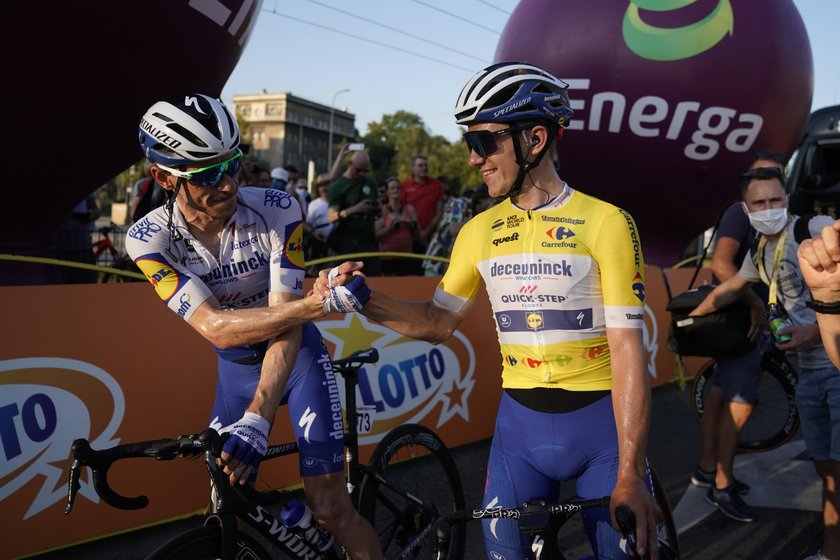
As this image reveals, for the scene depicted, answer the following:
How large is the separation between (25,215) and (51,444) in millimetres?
3389

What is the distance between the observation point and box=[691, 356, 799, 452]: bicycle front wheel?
5.84m

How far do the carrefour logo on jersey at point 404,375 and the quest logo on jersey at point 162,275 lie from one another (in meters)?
2.38

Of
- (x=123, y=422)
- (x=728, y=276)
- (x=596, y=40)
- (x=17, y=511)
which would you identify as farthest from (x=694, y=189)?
(x=17, y=511)

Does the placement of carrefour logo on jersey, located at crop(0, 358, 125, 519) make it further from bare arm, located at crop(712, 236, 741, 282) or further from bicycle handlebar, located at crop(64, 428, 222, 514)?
bare arm, located at crop(712, 236, 741, 282)

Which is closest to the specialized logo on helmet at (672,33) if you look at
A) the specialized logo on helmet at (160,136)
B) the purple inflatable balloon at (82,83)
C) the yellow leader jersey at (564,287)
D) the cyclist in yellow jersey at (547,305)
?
the purple inflatable balloon at (82,83)

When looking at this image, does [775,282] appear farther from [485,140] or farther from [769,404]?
[769,404]

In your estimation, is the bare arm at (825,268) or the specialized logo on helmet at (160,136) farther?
the specialized logo on helmet at (160,136)

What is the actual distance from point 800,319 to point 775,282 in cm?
26

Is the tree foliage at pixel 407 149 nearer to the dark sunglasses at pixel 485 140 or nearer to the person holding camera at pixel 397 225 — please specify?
the person holding camera at pixel 397 225

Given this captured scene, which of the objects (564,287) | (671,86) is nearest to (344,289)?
(564,287)

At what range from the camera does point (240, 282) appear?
10.3 feet

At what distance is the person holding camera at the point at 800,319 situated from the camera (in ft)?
12.8

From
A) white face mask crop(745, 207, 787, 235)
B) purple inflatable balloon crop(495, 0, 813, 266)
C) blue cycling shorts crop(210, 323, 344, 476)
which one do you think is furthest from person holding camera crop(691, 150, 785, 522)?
purple inflatable balloon crop(495, 0, 813, 266)

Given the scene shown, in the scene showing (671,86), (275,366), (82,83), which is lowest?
→ (275,366)
